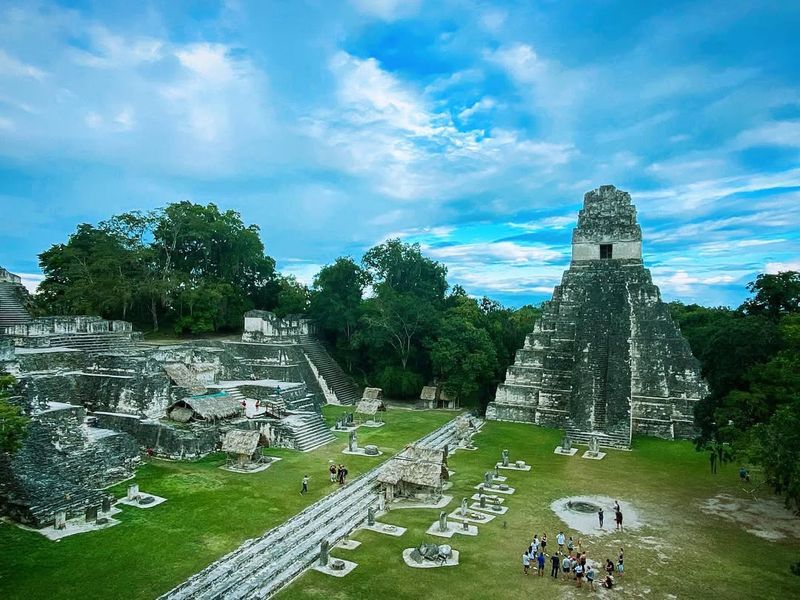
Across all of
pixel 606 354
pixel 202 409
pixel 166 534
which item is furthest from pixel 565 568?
pixel 606 354

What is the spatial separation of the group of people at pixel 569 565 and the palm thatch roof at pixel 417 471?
13.6 feet

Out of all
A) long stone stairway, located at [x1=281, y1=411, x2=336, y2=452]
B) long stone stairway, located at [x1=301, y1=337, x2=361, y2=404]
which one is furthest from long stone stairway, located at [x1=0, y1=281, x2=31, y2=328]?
long stone stairway, located at [x1=301, y1=337, x2=361, y2=404]

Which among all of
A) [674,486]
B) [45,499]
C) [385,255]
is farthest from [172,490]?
[385,255]

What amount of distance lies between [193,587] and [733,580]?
39.4 ft

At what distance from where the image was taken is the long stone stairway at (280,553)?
11.4 meters

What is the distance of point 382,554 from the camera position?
13242mm

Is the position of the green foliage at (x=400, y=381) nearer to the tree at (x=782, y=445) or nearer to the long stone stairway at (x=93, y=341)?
the long stone stairway at (x=93, y=341)

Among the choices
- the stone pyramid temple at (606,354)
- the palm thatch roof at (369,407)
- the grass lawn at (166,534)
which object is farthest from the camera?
the palm thatch roof at (369,407)

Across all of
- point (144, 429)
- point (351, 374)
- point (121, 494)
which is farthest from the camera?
point (351, 374)

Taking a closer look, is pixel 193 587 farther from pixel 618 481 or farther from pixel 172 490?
pixel 618 481

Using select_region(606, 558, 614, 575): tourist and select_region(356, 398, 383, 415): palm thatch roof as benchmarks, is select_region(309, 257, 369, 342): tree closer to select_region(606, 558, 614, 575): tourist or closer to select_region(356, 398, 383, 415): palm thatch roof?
select_region(356, 398, 383, 415): palm thatch roof

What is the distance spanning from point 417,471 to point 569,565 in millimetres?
5924

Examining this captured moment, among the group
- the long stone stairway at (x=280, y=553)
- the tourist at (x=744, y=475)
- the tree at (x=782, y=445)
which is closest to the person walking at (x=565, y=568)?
the tree at (x=782, y=445)

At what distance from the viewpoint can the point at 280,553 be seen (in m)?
13.3
